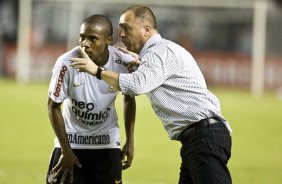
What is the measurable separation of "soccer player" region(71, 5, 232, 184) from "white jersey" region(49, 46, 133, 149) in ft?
2.05

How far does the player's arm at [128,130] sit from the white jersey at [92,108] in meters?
0.19

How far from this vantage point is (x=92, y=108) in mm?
7125

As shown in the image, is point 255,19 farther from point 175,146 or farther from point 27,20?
point 175,146

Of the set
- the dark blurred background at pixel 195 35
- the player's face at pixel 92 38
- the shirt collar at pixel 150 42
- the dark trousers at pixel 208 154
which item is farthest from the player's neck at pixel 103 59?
the dark blurred background at pixel 195 35

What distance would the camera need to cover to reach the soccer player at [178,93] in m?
6.27

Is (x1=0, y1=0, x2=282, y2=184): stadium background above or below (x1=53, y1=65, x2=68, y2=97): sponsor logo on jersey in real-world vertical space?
below

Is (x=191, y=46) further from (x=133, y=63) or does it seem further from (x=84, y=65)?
(x=84, y=65)

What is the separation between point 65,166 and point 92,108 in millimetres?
621

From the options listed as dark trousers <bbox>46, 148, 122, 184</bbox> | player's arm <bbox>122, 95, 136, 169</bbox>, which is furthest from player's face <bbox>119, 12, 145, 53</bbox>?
dark trousers <bbox>46, 148, 122, 184</bbox>

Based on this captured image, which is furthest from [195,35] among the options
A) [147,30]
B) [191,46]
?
[147,30]

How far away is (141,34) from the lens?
6.52 meters

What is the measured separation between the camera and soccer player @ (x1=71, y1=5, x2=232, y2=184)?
627 cm

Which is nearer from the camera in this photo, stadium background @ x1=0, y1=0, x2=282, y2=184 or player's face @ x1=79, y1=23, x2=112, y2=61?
player's face @ x1=79, y1=23, x2=112, y2=61

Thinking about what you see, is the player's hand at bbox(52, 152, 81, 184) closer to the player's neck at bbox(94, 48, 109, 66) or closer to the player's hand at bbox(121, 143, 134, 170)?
the player's hand at bbox(121, 143, 134, 170)
